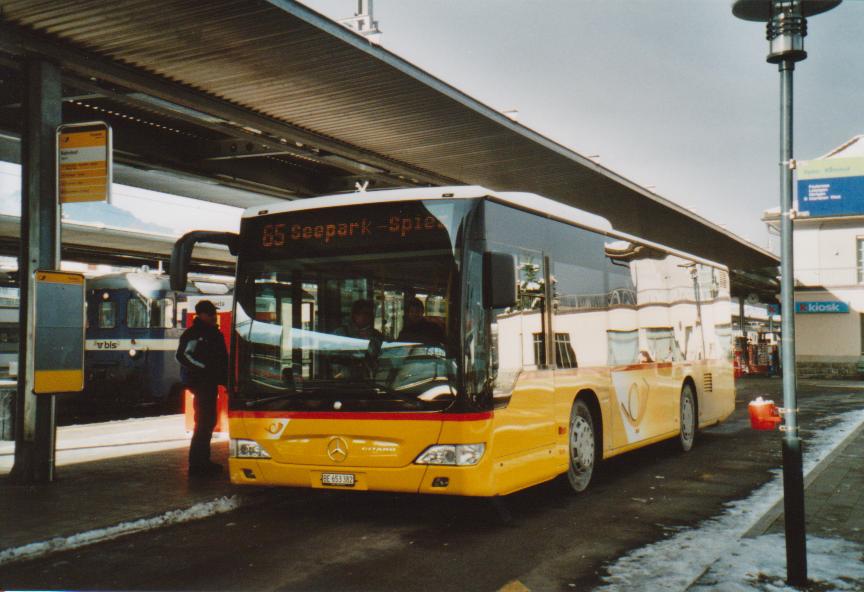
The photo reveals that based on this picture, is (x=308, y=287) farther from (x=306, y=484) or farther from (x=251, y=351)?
(x=306, y=484)

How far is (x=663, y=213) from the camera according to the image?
2195 centimetres

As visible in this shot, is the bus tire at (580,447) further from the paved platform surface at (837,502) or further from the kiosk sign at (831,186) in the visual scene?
the kiosk sign at (831,186)

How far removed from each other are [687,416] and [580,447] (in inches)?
170

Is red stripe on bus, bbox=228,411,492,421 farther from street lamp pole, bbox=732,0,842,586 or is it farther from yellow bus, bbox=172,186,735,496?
street lamp pole, bbox=732,0,842,586

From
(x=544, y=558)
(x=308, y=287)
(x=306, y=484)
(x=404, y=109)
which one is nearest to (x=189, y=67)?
(x=404, y=109)

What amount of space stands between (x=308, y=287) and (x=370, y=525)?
2.08 m

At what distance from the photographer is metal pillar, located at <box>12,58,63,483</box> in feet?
29.8

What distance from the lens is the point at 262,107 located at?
39.8 ft

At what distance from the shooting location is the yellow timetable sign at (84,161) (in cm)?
911

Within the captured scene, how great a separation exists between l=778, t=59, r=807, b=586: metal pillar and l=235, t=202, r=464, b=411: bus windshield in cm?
253

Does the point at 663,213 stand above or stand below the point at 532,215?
above

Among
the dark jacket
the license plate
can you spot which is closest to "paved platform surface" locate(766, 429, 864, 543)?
the license plate

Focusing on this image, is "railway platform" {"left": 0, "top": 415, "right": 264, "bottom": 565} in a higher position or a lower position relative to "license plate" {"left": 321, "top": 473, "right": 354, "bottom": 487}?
lower

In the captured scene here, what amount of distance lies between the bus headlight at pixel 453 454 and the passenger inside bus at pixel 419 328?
0.82 m
